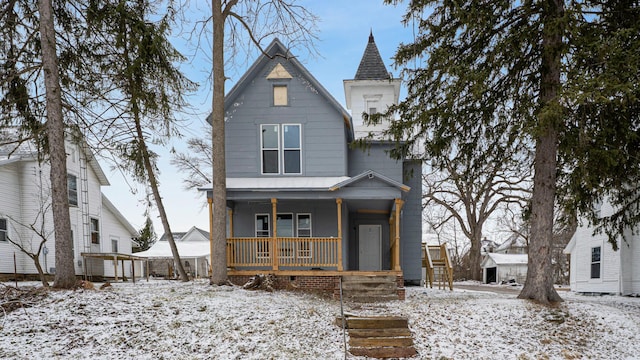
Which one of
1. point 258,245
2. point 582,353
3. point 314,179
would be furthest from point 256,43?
point 582,353

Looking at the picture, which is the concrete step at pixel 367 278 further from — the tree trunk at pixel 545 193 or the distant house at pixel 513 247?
the distant house at pixel 513 247

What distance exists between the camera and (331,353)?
7301 mm

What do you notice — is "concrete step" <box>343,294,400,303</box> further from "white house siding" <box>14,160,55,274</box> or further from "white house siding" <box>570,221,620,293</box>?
"white house siding" <box>14,160,55,274</box>

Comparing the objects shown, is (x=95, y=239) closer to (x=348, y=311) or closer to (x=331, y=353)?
(x=348, y=311)

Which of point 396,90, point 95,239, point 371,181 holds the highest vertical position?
point 396,90

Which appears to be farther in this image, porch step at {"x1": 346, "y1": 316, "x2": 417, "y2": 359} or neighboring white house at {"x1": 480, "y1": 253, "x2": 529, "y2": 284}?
neighboring white house at {"x1": 480, "y1": 253, "x2": 529, "y2": 284}

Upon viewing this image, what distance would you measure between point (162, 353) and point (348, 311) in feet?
14.7

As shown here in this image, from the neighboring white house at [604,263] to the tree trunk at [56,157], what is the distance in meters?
15.6

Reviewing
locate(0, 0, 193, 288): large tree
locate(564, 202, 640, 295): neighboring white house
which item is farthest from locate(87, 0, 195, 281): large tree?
locate(564, 202, 640, 295): neighboring white house

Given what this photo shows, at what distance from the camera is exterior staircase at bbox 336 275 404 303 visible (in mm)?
12086

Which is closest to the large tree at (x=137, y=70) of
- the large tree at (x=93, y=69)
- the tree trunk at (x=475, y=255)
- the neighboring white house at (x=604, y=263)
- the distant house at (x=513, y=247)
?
the large tree at (x=93, y=69)

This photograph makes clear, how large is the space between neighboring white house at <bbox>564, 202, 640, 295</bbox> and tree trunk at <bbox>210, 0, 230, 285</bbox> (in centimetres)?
1238

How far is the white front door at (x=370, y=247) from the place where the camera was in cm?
1645

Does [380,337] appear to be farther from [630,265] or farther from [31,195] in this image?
[31,195]
